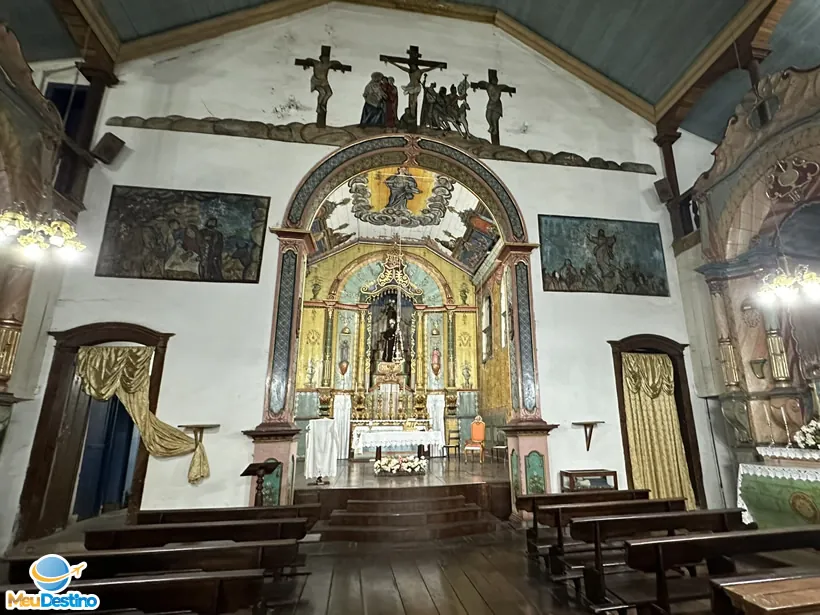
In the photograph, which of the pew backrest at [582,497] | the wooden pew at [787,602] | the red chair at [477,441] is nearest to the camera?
the wooden pew at [787,602]

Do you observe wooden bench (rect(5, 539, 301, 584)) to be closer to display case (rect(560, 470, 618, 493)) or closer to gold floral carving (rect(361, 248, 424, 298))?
display case (rect(560, 470, 618, 493))

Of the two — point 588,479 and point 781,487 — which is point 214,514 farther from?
point 781,487

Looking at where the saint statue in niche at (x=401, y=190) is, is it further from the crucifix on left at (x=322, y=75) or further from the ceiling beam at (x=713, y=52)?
the ceiling beam at (x=713, y=52)

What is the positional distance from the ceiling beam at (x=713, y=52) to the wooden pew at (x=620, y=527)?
6771mm

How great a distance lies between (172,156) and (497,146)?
5516 mm

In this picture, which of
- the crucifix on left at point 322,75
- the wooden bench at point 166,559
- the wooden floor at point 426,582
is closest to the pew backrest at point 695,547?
the wooden floor at point 426,582

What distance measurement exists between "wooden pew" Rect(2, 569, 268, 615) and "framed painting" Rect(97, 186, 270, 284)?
482 centimetres

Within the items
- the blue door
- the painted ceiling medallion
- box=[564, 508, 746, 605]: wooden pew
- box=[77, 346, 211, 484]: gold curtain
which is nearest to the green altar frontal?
box=[564, 508, 746, 605]: wooden pew

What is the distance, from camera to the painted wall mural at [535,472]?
20.3 feet

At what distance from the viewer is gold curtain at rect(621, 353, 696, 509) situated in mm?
6551

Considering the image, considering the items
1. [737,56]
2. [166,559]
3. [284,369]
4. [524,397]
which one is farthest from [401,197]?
[166,559]

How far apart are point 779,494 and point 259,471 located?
6.42 meters

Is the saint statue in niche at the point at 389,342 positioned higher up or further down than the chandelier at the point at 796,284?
higher up

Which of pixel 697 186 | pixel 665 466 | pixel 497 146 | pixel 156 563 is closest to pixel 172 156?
pixel 497 146
